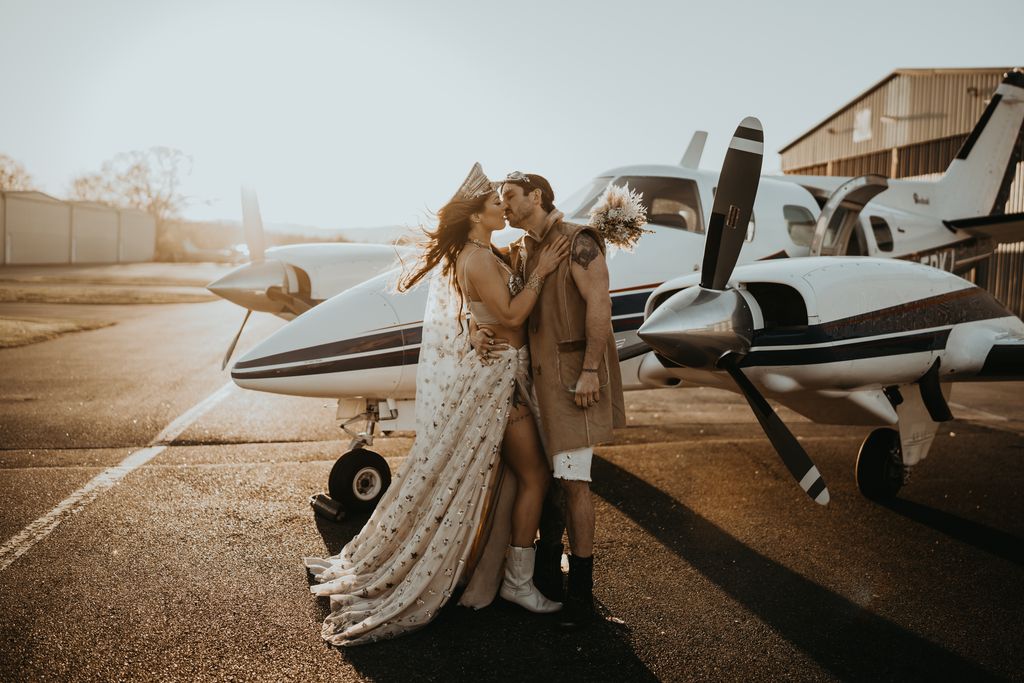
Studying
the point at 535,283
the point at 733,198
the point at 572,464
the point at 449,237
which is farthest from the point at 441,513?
the point at 733,198

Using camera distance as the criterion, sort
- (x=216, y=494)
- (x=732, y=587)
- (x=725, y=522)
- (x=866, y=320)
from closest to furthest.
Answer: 1. (x=732, y=587)
2. (x=866, y=320)
3. (x=725, y=522)
4. (x=216, y=494)

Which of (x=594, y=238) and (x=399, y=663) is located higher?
(x=594, y=238)

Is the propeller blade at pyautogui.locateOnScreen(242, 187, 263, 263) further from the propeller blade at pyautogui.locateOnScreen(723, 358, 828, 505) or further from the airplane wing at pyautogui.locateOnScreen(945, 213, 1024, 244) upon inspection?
the airplane wing at pyautogui.locateOnScreen(945, 213, 1024, 244)

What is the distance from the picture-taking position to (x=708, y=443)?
7.50 meters

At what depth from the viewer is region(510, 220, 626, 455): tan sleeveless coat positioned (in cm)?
360

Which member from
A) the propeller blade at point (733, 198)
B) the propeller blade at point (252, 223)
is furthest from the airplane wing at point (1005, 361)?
the propeller blade at point (252, 223)

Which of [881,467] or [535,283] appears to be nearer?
[535,283]

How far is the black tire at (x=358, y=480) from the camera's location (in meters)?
5.09

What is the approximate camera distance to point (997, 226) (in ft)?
25.0

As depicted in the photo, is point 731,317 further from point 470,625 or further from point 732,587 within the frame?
point 470,625

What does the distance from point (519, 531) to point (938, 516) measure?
337cm

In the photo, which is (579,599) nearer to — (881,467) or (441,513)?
(441,513)

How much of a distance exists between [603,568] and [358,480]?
5.79ft

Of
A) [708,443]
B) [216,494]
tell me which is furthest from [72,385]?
[708,443]
